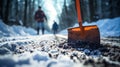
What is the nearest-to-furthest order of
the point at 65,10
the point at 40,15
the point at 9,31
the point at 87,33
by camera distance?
the point at 87,33 < the point at 9,31 < the point at 40,15 < the point at 65,10

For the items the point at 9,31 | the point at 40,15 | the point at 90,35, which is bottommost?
the point at 9,31

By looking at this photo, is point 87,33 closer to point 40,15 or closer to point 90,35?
point 90,35

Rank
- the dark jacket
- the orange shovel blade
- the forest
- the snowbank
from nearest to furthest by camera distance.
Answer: the orange shovel blade → the snowbank → the dark jacket → the forest

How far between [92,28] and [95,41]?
37cm

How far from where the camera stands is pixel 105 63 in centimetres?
294

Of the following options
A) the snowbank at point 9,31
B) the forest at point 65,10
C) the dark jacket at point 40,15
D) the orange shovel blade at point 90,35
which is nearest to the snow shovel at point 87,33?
the orange shovel blade at point 90,35

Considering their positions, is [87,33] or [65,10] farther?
[65,10]

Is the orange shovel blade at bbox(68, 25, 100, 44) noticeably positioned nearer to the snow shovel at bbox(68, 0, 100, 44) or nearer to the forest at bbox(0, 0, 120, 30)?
the snow shovel at bbox(68, 0, 100, 44)

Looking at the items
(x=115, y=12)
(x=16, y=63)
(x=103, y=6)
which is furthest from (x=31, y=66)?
(x=103, y=6)

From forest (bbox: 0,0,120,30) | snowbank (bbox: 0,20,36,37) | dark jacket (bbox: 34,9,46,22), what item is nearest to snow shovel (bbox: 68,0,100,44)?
snowbank (bbox: 0,20,36,37)

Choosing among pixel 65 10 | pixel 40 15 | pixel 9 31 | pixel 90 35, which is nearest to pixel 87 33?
pixel 90 35

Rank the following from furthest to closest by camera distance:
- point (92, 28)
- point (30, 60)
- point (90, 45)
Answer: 1. point (92, 28)
2. point (90, 45)
3. point (30, 60)

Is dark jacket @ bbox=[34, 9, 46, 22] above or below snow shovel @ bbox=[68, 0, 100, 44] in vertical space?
above

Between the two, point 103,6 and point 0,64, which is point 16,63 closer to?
point 0,64
